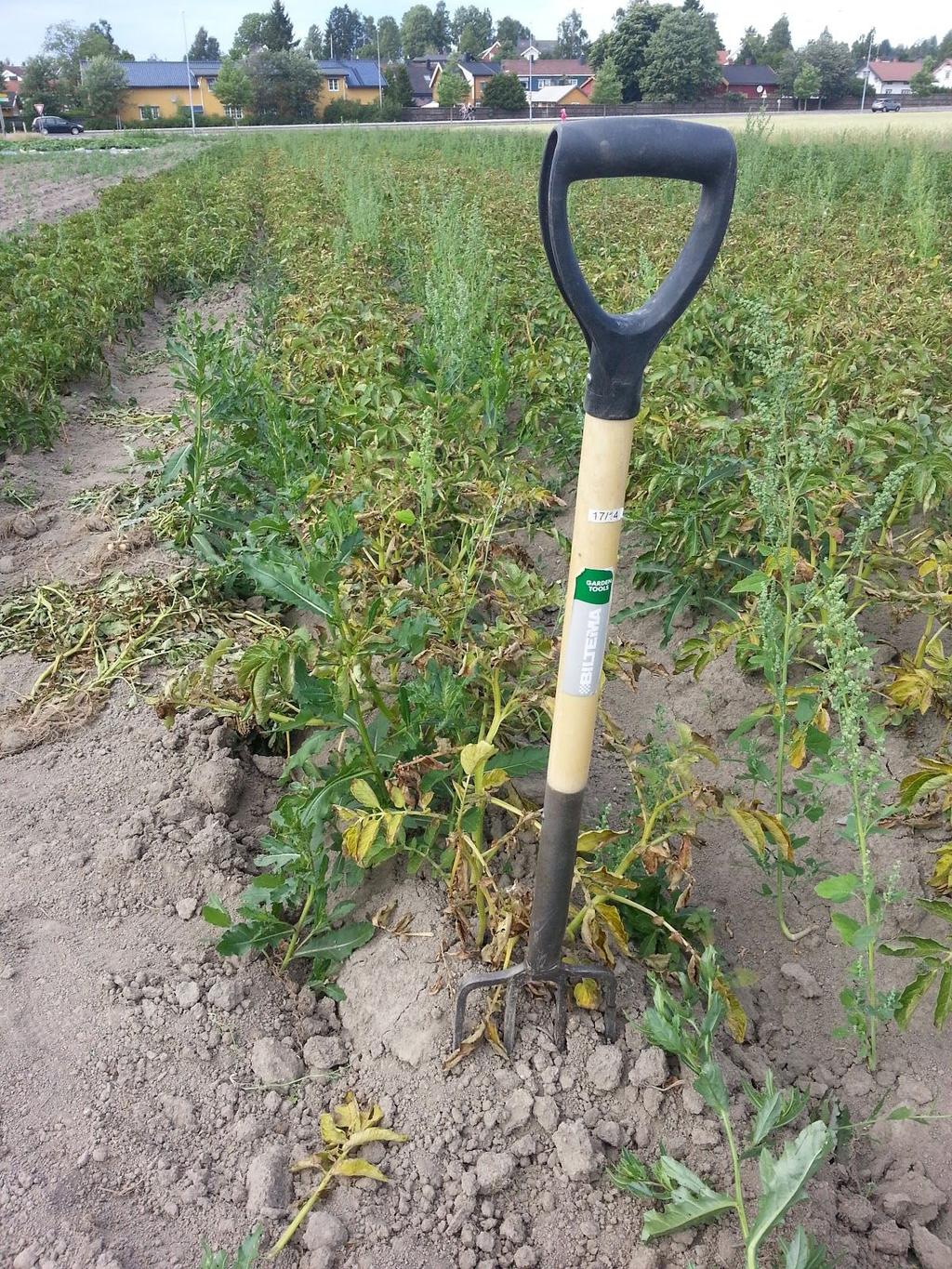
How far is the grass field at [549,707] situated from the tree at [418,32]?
120430 millimetres

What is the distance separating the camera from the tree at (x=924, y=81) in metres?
72.3

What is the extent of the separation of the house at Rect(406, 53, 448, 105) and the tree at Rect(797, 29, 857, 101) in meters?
32.9

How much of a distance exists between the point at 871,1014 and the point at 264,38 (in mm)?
95552

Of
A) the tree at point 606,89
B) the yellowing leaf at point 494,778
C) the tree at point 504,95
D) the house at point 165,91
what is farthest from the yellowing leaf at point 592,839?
the house at point 165,91

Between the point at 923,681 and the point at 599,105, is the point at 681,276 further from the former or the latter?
the point at 599,105

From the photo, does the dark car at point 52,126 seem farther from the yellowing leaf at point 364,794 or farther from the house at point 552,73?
the yellowing leaf at point 364,794

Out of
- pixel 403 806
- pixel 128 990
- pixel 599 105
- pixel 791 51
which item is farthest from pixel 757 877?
pixel 791 51

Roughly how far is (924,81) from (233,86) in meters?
55.1

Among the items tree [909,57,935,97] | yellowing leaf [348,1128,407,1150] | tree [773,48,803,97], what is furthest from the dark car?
yellowing leaf [348,1128,407,1150]

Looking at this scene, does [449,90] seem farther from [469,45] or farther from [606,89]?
[469,45]

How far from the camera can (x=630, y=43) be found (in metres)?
53.2

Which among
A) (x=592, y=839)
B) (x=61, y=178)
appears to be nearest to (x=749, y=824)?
(x=592, y=839)

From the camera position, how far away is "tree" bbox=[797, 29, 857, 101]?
6638cm

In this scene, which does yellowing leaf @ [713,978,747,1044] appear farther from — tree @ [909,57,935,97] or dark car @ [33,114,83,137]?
tree @ [909,57,935,97]
